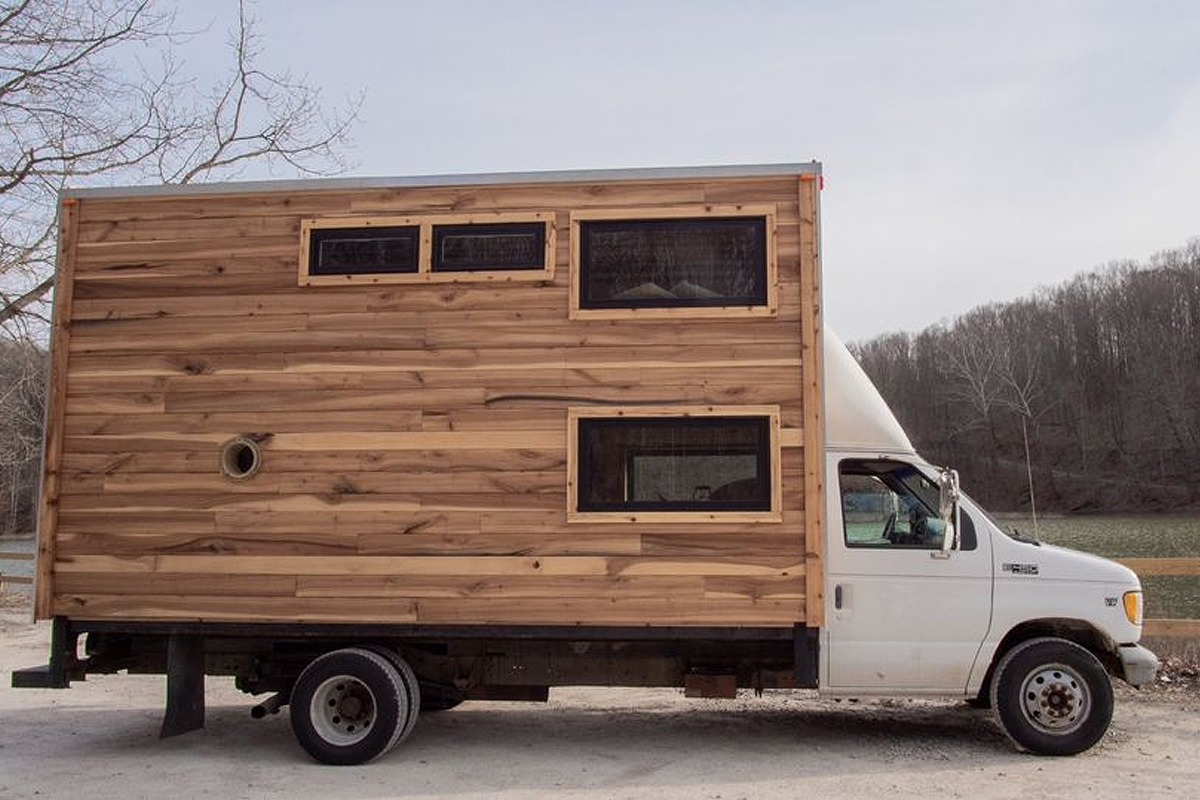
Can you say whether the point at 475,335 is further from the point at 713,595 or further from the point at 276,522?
the point at 713,595

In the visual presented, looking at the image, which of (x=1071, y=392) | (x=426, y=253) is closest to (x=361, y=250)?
(x=426, y=253)

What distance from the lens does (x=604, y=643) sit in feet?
23.1

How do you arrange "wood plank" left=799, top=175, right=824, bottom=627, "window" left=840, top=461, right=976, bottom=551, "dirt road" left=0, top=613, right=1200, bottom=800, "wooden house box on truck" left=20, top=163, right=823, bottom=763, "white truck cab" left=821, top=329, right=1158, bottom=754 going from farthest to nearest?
1. "window" left=840, top=461, right=976, bottom=551
2. "white truck cab" left=821, top=329, right=1158, bottom=754
3. "wooden house box on truck" left=20, top=163, right=823, bottom=763
4. "wood plank" left=799, top=175, right=824, bottom=627
5. "dirt road" left=0, top=613, right=1200, bottom=800

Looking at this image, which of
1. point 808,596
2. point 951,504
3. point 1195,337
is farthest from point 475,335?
point 1195,337

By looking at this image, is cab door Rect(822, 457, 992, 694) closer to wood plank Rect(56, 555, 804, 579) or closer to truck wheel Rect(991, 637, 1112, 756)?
truck wheel Rect(991, 637, 1112, 756)

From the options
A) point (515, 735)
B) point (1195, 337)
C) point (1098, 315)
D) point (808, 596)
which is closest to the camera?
point (808, 596)

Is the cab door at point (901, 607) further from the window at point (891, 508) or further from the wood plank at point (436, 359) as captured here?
the wood plank at point (436, 359)

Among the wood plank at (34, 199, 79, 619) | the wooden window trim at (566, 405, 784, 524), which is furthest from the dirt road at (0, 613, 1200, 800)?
the wooden window trim at (566, 405, 784, 524)

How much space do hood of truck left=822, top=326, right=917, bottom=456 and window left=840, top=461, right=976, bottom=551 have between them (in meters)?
0.12

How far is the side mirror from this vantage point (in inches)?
270

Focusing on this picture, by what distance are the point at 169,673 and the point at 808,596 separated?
429cm

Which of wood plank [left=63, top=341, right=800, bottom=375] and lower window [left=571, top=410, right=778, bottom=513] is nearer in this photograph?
lower window [left=571, top=410, right=778, bottom=513]

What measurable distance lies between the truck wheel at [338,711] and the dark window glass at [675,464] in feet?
5.69

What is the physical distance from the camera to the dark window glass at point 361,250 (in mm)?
7180
